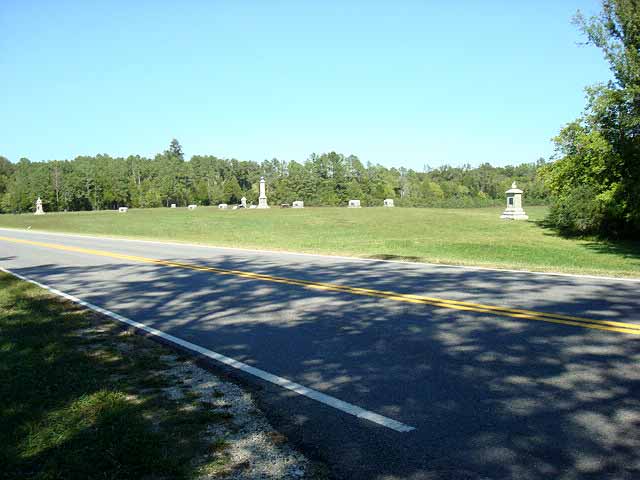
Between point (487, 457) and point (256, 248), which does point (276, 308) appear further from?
point (256, 248)

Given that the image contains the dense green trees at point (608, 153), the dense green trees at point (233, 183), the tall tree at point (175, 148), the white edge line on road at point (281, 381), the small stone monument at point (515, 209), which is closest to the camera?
the white edge line on road at point (281, 381)

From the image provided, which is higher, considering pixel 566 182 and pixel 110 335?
pixel 566 182

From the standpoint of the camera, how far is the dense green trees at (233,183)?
115m

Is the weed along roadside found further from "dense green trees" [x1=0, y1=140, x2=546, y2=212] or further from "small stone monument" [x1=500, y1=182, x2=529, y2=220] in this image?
"dense green trees" [x1=0, y1=140, x2=546, y2=212]

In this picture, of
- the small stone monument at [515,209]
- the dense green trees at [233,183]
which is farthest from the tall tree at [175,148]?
the small stone monument at [515,209]

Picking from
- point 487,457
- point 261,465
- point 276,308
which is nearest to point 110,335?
point 276,308

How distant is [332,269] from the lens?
1338 centimetres

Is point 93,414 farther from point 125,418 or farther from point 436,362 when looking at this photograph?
point 436,362

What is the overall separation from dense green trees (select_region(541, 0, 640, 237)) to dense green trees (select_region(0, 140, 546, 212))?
2453 inches

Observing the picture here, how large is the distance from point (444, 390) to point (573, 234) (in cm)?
3237

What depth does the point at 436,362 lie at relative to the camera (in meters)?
5.44

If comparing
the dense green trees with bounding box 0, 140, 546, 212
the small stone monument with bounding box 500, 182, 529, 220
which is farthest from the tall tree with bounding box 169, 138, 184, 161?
the small stone monument with bounding box 500, 182, 529, 220

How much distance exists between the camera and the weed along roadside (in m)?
3.51

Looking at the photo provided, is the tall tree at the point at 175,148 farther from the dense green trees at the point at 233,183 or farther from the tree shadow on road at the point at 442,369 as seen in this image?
the tree shadow on road at the point at 442,369
